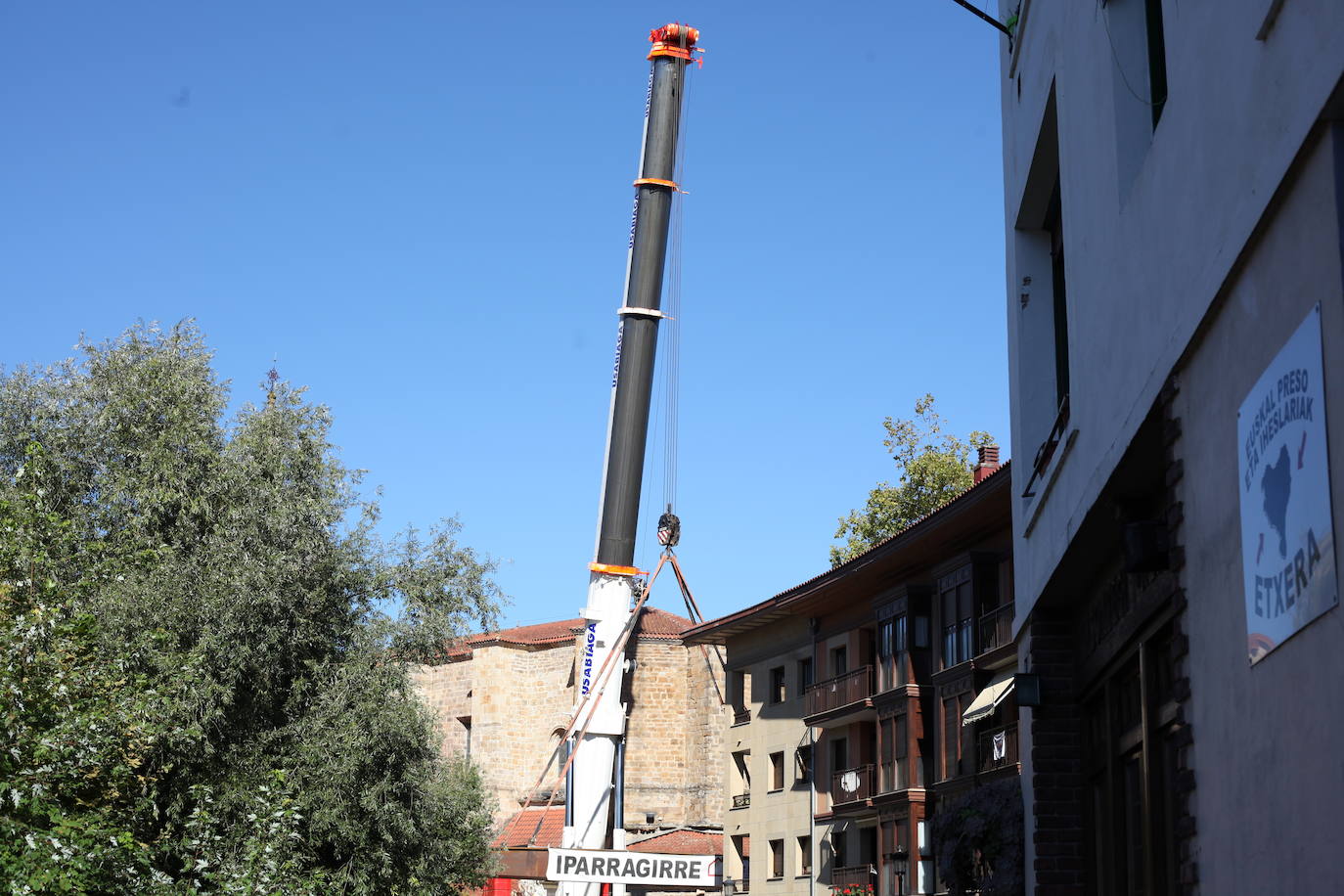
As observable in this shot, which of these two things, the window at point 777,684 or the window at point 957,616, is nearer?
the window at point 957,616

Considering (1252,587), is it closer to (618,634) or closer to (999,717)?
(999,717)

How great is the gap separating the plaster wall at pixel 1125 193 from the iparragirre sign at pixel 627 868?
14.1 metres

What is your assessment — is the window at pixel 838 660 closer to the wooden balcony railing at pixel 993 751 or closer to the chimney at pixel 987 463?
the chimney at pixel 987 463

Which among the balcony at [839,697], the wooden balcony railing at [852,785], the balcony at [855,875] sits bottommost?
the balcony at [855,875]

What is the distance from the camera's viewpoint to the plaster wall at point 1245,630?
4.47 m

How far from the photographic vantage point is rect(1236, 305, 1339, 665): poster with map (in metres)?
4.57

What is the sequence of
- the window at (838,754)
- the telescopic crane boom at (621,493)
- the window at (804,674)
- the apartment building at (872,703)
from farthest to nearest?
the window at (804,674) → the window at (838,754) → the telescopic crane boom at (621,493) → the apartment building at (872,703)

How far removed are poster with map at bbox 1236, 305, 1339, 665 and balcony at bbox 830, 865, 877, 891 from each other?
31.1 m

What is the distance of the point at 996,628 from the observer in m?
29.9

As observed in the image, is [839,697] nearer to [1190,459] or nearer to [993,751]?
[993,751]

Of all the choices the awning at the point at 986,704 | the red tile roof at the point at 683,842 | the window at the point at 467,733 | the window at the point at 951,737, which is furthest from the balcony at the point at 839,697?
the window at the point at 467,733

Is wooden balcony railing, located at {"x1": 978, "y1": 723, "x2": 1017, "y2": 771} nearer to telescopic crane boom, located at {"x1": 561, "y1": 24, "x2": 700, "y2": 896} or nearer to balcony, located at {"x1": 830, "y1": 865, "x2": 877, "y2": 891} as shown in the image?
balcony, located at {"x1": 830, "y1": 865, "x2": 877, "y2": 891}

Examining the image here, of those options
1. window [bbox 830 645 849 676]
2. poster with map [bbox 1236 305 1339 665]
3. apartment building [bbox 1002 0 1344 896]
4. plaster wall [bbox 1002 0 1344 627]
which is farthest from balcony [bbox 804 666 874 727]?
poster with map [bbox 1236 305 1339 665]

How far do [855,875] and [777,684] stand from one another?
832 cm
